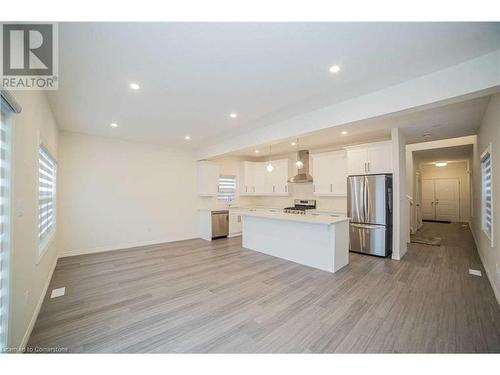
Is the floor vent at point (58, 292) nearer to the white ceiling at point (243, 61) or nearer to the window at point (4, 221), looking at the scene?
the window at point (4, 221)

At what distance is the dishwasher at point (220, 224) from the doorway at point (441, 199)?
1000 cm

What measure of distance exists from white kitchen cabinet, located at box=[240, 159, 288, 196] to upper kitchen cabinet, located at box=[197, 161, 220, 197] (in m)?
1.10

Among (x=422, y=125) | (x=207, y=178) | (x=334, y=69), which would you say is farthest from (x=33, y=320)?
(x=422, y=125)

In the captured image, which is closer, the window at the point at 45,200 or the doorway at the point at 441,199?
the window at the point at 45,200

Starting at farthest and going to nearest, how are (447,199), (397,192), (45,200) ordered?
(447,199) → (397,192) → (45,200)

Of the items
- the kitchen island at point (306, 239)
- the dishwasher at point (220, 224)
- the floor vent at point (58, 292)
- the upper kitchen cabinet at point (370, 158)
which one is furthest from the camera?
the dishwasher at point (220, 224)

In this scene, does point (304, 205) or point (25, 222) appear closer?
point (25, 222)

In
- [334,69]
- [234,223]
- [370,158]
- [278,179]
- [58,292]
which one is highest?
[334,69]

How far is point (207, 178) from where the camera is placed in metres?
6.53

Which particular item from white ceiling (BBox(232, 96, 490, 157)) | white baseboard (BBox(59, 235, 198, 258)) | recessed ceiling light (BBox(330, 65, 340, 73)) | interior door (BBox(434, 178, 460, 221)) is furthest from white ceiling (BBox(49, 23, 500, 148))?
interior door (BBox(434, 178, 460, 221))

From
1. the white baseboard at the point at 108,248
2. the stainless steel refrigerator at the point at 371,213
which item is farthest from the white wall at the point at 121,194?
the stainless steel refrigerator at the point at 371,213

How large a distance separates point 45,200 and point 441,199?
1393 centimetres

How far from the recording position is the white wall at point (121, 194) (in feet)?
15.0

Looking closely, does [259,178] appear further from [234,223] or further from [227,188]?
[234,223]
